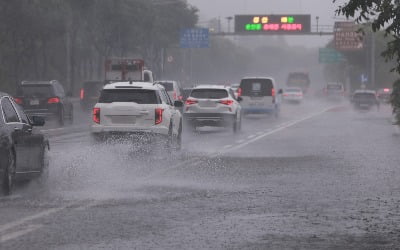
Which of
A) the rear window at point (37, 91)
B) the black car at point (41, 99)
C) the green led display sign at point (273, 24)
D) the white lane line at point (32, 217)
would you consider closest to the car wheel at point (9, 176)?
the white lane line at point (32, 217)

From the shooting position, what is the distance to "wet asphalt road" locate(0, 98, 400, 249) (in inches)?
410

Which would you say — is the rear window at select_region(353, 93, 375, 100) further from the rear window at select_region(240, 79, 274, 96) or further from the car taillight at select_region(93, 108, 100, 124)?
the car taillight at select_region(93, 108, 100, 124)

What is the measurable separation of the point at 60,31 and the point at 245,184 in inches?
2111

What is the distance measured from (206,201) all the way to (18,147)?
9.25 feet

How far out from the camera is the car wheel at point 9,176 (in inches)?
560

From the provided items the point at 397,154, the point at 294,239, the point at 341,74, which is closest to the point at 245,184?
the point at 294,239

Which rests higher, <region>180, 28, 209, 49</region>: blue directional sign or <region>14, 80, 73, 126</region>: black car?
<region>180, 28, 209, 49</region>: blue directional sign

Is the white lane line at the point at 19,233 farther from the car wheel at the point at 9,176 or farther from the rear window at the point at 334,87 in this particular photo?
the rear window at the point at 334,87

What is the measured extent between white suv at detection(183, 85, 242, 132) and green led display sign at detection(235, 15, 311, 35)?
65.8 meters

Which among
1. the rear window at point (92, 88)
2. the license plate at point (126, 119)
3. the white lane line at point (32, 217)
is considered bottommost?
the rear window at point (92, 88)

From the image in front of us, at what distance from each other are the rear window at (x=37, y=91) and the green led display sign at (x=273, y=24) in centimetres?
6253

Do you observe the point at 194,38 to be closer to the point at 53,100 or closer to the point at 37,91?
the point at 53,100

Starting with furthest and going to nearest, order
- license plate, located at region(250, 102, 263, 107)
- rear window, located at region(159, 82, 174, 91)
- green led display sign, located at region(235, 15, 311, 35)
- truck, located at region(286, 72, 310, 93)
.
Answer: truck, located at region(286, 72, 310, 93) → green led display sign, located at region(235, 15, 311, 35) → license plate, located at region(250, 102, 263, 107) → rear window, located at region(159, 82, 174, 91)

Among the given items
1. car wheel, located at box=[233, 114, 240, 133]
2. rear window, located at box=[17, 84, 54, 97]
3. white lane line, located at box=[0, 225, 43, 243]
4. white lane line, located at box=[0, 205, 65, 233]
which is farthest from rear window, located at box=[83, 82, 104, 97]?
white lane line, located at box=[0, 225, 43, 243]
